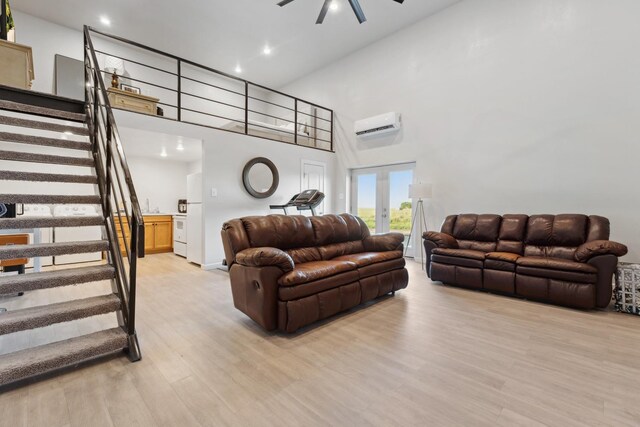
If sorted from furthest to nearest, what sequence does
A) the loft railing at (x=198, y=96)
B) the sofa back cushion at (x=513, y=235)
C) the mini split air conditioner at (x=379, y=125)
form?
the loft railing at (x=198, y=96)
the mini split air conditioner at (x=379, y=125)
the sofa back cushion at (x=513, y=235)

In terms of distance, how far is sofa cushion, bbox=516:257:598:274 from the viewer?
3139mm

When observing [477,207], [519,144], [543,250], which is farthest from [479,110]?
[543,250]

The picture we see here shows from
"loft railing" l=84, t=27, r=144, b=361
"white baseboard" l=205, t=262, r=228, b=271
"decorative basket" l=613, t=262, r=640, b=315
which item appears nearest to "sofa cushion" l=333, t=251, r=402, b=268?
"loft railing" l=84, t=27, r=144, b=361

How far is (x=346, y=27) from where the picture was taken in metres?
6.02

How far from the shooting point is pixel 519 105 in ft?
15.4

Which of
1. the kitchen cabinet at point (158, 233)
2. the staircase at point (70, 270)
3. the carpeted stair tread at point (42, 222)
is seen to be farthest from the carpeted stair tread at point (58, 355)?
the kitchen cabinet at point (158, 233)

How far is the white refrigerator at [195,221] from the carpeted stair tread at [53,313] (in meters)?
2.97

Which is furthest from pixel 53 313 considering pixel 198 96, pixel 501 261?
pixel 198 96

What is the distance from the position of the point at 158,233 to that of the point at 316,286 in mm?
5362

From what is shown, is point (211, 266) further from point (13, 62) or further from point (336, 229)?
point (13, 62)

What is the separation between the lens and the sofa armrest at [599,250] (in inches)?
120

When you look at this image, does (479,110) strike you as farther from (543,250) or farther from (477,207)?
(543,250)

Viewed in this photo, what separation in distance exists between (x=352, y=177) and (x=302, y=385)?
19.0 feet

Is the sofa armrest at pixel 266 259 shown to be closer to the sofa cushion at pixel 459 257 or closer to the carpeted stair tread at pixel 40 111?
the sofa cushion at pixel 459 257
